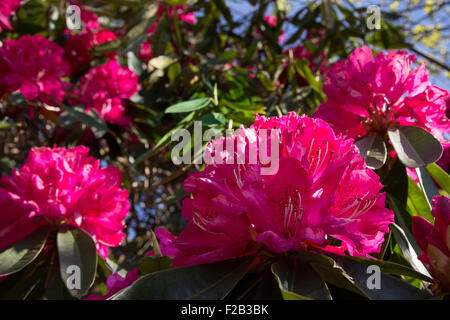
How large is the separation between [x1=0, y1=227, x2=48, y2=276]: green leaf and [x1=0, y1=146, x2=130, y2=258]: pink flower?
1.1 inches

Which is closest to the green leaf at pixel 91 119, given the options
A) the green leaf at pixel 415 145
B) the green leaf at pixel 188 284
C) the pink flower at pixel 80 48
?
the pink flower at pixel 80 48

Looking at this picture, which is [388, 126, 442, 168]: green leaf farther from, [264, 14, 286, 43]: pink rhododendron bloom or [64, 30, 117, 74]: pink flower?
[264, 14, 286, 43]: pink rhododendron bloom

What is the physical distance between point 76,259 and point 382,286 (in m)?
0.68

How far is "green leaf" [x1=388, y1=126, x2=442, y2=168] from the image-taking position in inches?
32.1

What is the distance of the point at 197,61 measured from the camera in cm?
191

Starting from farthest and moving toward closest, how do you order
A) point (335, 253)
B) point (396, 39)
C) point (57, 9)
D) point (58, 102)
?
point (57, 9) < point (396, 39) < point (58, 102) < point (335, 253)

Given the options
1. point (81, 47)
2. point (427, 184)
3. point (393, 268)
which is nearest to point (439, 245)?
point (393, 268)

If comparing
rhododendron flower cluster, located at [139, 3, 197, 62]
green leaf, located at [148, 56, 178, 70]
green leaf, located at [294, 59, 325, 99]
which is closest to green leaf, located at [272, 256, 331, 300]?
green leaf, located at [294, 59, 325, 99]

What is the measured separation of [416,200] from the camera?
3.08 feet

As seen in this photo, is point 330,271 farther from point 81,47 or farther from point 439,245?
point 81,47

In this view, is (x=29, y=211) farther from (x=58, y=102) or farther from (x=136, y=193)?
(x=136, y=193)

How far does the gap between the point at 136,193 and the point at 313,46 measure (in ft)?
4.10
